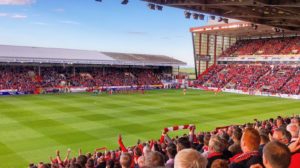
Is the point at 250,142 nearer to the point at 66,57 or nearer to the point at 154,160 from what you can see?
the point at 154,160

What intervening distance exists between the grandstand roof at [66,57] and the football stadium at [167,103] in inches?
8.0

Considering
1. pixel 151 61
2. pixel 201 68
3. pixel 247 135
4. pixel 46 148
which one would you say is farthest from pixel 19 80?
pixel 247 135

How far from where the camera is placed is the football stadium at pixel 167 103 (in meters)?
5.59

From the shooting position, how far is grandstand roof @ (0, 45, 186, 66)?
158 feet

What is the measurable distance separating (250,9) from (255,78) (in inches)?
1625

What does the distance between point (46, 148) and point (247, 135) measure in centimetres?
1468

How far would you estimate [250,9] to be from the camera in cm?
1780

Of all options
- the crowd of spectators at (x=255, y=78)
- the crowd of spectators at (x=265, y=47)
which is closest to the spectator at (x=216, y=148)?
the crowd of spectators at (x=255, y=78)

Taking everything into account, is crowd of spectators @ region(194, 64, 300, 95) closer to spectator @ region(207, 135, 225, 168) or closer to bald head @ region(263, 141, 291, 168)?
spectator @ region(207, 135, 225, 168)

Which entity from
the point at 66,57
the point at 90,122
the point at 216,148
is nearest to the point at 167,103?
the point at 90,122

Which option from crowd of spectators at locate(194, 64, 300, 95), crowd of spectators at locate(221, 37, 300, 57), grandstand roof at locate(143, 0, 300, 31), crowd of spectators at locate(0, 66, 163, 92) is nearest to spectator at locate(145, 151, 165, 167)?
grandstand roof at locate(143, 0, 300, 31)

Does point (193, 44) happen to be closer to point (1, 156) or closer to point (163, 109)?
point (163, 109)

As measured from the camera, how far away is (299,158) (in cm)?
405

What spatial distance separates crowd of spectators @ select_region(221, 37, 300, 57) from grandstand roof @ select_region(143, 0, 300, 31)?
41.7 metres
